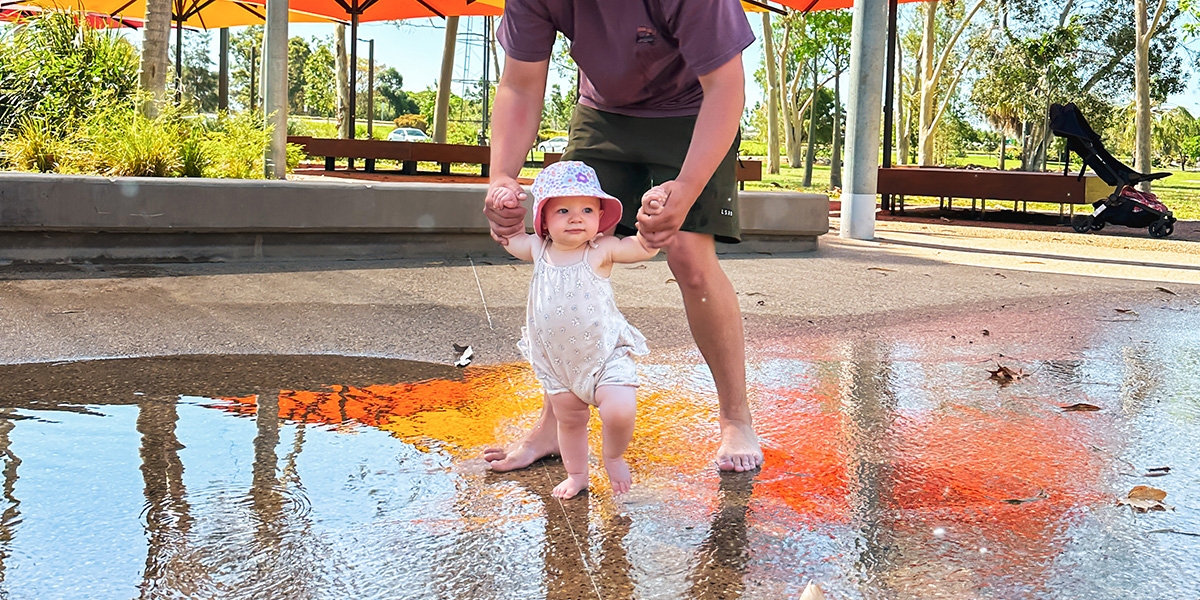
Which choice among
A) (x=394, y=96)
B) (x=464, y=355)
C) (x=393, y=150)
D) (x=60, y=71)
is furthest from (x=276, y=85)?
(x=394, y=96)

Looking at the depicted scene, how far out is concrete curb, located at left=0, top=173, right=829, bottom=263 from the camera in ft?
21.3

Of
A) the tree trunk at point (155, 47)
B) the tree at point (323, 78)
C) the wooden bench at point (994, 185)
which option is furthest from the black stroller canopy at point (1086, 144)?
the tree at point (323, 78)

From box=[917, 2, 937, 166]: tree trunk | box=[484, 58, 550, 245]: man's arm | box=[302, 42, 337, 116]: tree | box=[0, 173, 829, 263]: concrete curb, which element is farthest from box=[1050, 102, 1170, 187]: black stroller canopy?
box=[302, 42, 337, 116]: tree

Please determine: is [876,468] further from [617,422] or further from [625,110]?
[625,110]

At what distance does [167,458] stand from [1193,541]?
2.60m

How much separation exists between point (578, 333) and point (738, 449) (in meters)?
0.69

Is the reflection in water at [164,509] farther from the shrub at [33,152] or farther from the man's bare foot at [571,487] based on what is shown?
the shrub at [33,152]

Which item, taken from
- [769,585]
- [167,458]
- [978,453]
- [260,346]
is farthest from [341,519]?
[260,346]

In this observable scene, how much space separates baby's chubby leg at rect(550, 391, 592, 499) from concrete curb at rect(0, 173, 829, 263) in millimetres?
4885

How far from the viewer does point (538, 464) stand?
3.09 metres

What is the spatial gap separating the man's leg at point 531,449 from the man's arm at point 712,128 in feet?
2.44

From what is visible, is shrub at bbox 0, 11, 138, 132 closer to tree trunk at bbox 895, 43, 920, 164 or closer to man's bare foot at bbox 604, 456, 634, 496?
man's bare foot at bbox 604, 456, 634, 496

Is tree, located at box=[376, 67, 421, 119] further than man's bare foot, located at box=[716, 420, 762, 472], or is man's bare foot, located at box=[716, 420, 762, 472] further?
tree, located at box=[376, 67, 421, 119]

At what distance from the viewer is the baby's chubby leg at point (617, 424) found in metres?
2.63
